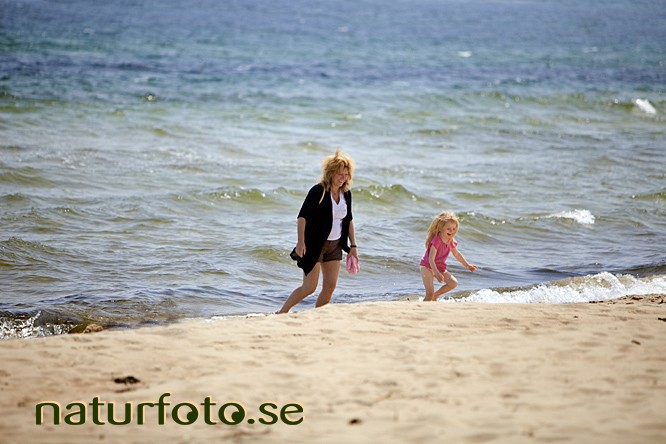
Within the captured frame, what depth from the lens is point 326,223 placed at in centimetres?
776

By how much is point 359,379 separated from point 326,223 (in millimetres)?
2330

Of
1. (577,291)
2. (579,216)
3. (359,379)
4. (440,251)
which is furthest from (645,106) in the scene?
(359,379)

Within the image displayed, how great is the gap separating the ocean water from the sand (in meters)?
2.21

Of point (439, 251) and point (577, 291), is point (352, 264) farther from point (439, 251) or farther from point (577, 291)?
point (577, 291)

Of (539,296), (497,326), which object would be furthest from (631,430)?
(539,296)

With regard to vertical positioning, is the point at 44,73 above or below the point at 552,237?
above

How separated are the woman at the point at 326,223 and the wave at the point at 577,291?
6.92 ft

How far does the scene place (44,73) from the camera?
27484 mm

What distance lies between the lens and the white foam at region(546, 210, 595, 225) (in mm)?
13683

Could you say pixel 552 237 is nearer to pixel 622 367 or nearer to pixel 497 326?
pixel 497 326

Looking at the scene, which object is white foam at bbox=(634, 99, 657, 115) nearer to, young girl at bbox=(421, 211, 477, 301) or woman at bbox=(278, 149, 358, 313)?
young girl at bbox=(421, 211, 477, 301)

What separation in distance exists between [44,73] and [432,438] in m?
25.6

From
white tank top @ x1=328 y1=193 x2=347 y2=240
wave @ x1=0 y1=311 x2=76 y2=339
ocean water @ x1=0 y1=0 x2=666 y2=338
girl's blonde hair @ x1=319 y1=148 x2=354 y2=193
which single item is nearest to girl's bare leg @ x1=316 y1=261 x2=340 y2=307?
white tank top @ x1=328 y1=193 x2=347 y2=240

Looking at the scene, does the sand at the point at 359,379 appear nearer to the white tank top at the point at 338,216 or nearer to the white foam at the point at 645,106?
the white tank top at the point at 338,216
